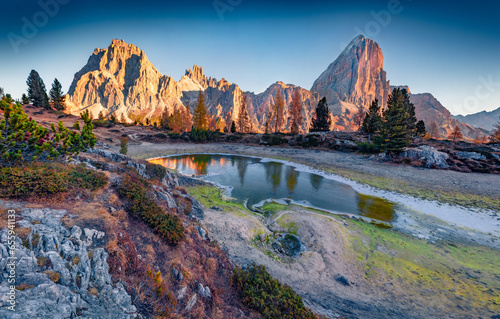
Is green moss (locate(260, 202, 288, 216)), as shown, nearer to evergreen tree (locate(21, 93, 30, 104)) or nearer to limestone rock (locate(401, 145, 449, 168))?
limestone rock (locate(401, 145, 449, 168))

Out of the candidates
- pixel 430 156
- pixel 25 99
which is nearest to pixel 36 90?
pixel 25 99

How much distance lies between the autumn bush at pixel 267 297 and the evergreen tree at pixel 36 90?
8576 centimetres

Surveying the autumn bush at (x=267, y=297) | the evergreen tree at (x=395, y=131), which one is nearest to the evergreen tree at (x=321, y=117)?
the evergreen tree at (x=395, y=131)

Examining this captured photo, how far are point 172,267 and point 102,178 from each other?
661cm

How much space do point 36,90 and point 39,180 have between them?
7972 centimetres

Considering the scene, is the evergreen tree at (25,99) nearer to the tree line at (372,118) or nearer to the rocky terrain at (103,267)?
the tree line at (372,118)

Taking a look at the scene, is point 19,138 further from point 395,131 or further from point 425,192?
point 395,131

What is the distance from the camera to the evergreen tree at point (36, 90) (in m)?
57.7

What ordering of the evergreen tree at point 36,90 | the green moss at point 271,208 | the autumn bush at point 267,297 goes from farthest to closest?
the evergreen tree at point 36,90 → the green moss at point 271,208 → the autumn bush at point 267,297

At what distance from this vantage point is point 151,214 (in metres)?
7.84

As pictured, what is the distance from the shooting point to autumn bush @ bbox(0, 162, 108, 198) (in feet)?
21.6

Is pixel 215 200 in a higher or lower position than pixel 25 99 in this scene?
lower

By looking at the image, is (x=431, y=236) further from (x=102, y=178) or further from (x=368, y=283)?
(x=102, y=178)

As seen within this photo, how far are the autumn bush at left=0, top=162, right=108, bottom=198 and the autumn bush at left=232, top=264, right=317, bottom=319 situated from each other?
7615 mm
